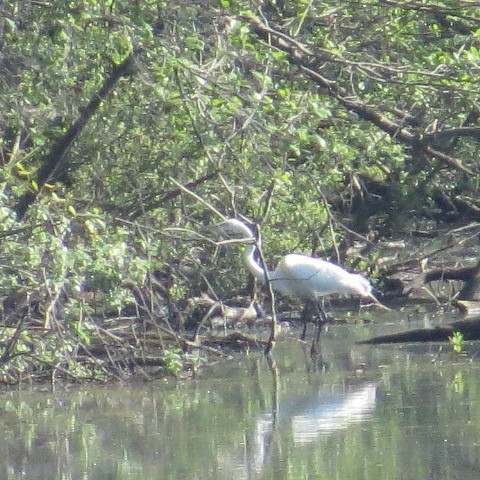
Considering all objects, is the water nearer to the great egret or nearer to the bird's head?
the bird's head

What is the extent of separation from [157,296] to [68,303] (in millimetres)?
2078

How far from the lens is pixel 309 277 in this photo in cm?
1282

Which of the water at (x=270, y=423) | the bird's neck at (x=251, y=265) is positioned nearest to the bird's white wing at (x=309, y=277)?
the bird's neck at (x=251, y=265)

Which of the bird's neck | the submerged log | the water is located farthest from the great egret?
the water

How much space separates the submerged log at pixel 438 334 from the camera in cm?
1096

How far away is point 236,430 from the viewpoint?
8.00 m

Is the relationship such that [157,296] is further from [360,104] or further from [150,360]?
[360,104]

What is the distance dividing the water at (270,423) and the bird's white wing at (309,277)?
5.47 ft

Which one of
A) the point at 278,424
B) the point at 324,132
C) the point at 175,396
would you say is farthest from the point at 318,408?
the point at 324,132

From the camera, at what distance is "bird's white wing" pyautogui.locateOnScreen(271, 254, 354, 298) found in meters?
12.8

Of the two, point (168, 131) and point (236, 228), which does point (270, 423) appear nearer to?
point (168, 131)

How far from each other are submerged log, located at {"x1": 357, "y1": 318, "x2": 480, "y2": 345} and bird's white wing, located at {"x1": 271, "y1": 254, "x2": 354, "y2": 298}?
4.66ft

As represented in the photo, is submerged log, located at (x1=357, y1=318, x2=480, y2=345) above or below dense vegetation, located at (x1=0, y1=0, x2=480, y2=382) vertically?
below

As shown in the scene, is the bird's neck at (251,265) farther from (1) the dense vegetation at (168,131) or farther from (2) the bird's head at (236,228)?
(2) the bird's head at (236,228)
